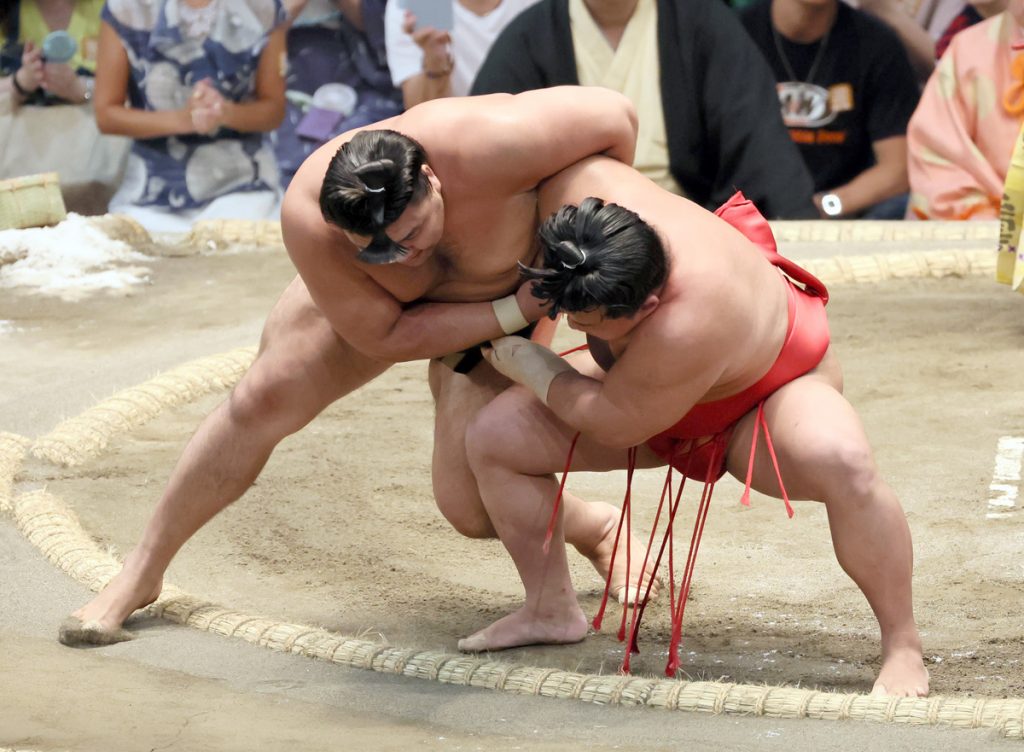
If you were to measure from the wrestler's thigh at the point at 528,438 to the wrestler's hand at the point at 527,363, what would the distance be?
0.05m

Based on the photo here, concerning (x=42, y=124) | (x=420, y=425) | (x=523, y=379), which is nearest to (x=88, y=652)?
(x=523, y=379)

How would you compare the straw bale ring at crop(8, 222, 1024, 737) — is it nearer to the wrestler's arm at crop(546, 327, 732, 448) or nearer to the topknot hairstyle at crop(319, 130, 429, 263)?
the wrestler's arm at crop(546, 327, 732, 448)

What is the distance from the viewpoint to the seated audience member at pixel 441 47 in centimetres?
520

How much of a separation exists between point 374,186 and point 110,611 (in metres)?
0.87

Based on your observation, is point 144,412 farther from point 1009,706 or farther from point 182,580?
point 1009,706

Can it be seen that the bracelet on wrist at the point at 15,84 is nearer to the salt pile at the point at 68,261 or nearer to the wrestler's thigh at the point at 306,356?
the salt pile at the point at 68,261

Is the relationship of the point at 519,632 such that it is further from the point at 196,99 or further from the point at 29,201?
the point at 196,99

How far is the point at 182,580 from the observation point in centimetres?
262

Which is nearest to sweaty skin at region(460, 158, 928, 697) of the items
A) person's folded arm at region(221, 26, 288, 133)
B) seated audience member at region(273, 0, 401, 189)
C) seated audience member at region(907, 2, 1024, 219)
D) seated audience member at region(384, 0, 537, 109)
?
seated audience member at region(907, 2, 1024, 219)

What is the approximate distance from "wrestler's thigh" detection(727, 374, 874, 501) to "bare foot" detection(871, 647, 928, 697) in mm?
244

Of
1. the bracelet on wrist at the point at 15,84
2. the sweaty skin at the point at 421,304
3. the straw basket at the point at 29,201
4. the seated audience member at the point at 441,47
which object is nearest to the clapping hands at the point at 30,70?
the bracelet on wrist at the point at 15,84

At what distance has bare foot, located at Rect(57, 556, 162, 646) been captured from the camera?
2.28m

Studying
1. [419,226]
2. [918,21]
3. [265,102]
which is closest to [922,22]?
[918,21]

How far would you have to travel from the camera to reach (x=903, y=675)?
1986 mm
